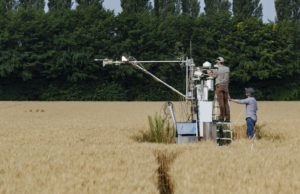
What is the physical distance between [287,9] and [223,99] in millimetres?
57377

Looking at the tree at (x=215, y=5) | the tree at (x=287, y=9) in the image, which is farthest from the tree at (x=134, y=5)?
the tree at (x=287, y=9)

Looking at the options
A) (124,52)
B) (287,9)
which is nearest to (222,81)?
(124,52)

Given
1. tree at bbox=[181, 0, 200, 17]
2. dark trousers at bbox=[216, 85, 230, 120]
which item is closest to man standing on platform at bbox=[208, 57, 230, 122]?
dark trousers at bbox=[216, 85, 230, 120]

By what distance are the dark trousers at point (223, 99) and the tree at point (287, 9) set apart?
56.5 m

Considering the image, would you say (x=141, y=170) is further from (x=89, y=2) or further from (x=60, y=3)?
(x=60, y=3)

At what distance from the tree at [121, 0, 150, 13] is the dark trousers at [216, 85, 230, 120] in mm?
50235

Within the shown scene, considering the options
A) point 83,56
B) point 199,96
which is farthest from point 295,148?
point 83,56

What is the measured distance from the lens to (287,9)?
64062 mm

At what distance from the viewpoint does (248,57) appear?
5162 cm

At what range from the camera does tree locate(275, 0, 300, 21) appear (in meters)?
64.1

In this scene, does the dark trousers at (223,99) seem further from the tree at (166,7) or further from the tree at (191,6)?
the tree at (191,6)

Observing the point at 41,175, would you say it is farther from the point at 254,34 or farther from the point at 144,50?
the point at 254,34

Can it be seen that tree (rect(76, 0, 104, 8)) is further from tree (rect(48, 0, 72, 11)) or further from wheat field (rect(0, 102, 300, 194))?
wheat field (rect(0, 102, 300, 194))

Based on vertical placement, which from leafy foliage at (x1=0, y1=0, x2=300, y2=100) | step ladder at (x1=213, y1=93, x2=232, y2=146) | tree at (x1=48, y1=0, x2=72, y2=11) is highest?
tree at (x1=48, y1=0, x2=72, y2=11)
